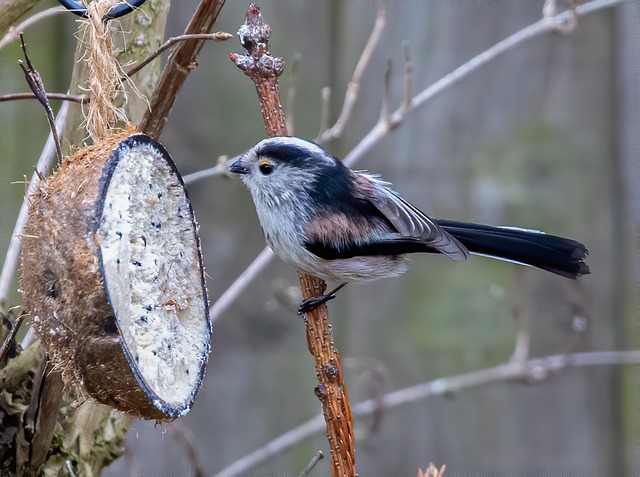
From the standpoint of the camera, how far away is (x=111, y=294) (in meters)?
1.26

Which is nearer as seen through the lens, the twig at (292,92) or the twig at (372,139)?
the twig at (372,139)

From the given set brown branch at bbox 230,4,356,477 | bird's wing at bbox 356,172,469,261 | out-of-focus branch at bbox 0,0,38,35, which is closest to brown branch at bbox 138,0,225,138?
brown branch at bbox 230,4,356,477

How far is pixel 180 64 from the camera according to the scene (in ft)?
5.08

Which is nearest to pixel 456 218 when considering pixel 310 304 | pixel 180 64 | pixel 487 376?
pixel 487 376

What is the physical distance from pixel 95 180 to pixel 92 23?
0.32 m

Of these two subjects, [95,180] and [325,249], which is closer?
[95,180]

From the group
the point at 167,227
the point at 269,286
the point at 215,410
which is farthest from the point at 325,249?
the point at 215,410

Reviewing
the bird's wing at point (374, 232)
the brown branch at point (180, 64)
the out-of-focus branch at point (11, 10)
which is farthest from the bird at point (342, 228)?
the out-of-focus branch at point (11, 10)

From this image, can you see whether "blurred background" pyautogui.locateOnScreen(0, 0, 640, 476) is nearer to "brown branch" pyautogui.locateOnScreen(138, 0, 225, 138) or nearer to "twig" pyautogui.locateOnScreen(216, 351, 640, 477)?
"twig" pyautogui.locateOnScreen(216, 351, 640, 477)

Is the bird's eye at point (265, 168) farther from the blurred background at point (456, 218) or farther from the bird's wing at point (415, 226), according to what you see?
the blurred background at point (456, 218)

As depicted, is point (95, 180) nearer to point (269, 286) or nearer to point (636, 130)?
point (269, 286)

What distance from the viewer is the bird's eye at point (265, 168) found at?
5.99ft

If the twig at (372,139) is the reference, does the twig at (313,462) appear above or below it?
below

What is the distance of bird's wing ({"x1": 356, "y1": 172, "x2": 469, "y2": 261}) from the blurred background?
86 centimetres
